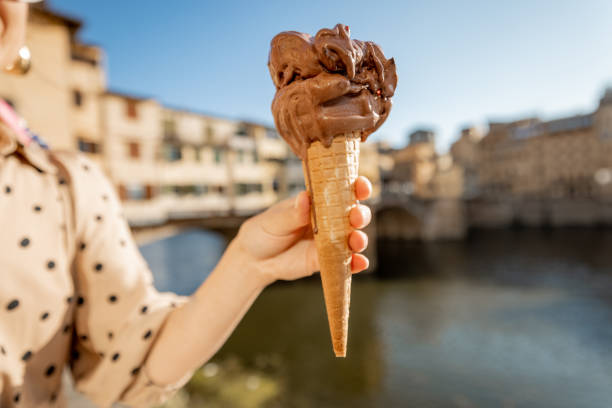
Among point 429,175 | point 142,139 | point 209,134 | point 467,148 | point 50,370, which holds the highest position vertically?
point 467,148

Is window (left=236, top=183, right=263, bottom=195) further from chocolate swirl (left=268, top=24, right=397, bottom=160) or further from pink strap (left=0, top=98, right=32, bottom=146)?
chocolate swirl (left=268, top=24, right=397, bottom=160)

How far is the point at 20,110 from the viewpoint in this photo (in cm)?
1059

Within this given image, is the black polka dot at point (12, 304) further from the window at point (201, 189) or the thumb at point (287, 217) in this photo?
the window at point (201, 189)

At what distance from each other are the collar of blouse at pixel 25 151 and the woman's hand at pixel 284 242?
784mm

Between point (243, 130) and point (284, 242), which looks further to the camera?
point (243, 130)

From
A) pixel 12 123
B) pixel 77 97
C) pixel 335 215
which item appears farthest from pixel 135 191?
pixel 335 215

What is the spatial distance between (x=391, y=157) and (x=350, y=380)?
2952 cm

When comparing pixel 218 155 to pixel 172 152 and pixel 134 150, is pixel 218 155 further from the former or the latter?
pixel 134 150

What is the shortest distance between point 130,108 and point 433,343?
15.1 metres

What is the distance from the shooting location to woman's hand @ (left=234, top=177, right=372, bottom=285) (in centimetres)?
112

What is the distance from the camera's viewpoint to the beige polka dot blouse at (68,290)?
1.14m

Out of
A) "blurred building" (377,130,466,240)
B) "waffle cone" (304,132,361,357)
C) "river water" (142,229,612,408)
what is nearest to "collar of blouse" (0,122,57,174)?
"waffle cone" (304,132,361,357)

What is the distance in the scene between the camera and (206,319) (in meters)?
1.33

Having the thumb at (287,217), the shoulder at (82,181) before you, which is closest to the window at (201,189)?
the shoulder at (82,181)
